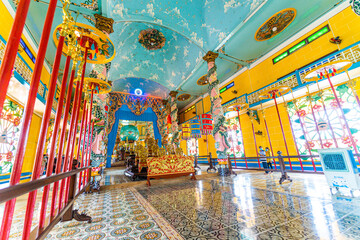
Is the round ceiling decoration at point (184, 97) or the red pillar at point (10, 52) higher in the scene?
the round ceiling decoration at point (184, 97)

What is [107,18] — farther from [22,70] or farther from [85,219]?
[85,219]

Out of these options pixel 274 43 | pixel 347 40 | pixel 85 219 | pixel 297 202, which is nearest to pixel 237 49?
pixel 274 43

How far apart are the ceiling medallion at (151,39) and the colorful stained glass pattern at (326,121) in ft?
23.7

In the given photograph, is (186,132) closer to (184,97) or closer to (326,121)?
(184,97)

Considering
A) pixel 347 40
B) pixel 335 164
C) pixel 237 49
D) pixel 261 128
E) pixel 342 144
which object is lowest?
pixel 335 164

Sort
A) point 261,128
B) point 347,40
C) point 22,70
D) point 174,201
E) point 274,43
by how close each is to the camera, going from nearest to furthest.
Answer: point 174,201 < point 22,70 < point 347,40 < point 274,43 < point 261,128

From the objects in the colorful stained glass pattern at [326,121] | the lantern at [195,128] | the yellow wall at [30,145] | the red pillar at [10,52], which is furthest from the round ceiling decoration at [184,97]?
the red pillar at [10,52]

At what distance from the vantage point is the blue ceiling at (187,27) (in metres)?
5.01

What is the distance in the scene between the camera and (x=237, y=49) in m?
7.23

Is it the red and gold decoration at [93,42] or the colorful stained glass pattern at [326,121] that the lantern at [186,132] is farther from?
the red and gold decoration at [93,42]

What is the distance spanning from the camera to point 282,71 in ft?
22.4

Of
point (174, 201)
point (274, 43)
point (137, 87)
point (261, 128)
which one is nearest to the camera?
point (174, 201)

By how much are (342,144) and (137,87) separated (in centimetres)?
1183

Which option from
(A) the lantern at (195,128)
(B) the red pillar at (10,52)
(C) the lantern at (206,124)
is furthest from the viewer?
(A) the lantern at (195,128)
